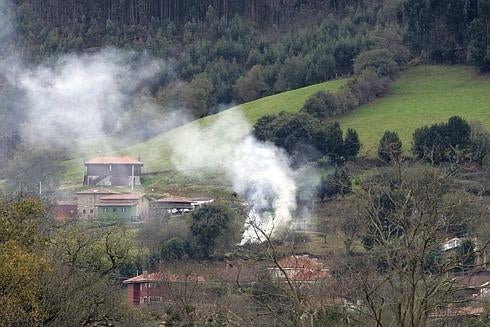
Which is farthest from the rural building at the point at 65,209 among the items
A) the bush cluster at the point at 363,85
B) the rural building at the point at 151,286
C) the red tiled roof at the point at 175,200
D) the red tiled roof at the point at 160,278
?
the rural building at the point at 151,286

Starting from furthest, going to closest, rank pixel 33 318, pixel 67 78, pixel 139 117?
pixel 67 78, pixel 139 117, pixel 33 318

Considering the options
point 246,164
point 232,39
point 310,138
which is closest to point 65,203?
point 246,164

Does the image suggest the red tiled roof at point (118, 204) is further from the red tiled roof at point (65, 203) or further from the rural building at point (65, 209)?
the red tiled roof at point (65, 203)

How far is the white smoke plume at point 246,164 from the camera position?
5025 centimetres

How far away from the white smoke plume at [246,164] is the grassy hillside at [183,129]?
2.34 ft

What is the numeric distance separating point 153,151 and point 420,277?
54.5m

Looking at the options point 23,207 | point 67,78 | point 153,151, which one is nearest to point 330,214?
point 153,151

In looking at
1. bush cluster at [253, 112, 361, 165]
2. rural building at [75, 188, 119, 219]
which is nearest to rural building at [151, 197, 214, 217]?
rural building at [75, 188, 119, 219]

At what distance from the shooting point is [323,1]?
3949 inches

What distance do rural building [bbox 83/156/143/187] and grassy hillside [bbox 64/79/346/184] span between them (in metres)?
0.89

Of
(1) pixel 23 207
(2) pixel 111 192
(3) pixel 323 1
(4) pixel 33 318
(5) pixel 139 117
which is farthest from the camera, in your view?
(3) pixel 323 1

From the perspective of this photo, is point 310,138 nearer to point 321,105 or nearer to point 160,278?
point 321,105

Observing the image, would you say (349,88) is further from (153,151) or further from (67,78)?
(67,78)

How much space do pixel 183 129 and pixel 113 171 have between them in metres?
8.04
